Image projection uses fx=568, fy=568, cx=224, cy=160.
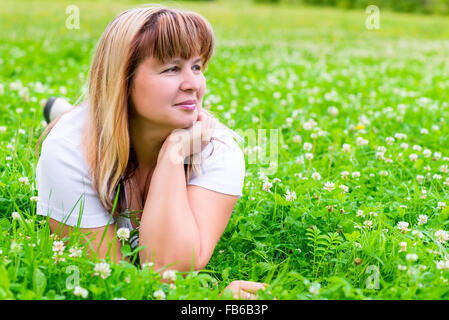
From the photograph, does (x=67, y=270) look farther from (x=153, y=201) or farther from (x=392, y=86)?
(x=392, y=86)

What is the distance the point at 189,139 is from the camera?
253 cm

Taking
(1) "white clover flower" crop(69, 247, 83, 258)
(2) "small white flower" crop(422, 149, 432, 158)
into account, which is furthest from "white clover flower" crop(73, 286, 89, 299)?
(2) "small white flower" crop(422, 149, 432, 158)

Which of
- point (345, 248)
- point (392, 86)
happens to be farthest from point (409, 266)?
point (392, 86)

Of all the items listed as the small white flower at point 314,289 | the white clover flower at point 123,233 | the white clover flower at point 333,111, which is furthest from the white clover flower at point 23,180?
the white clover flower at point 333,111

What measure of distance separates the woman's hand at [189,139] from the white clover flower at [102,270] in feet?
1.95

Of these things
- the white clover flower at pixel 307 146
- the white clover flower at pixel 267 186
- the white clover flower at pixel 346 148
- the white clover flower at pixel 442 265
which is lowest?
the white clover flower at pixel 442 265

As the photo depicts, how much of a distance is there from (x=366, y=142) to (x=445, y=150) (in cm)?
62

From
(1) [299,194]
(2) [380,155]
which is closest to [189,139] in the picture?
(1) [299,194]

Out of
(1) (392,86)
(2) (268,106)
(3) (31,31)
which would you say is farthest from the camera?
(3) (31,31)

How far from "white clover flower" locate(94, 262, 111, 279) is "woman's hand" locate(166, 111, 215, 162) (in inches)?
23.4

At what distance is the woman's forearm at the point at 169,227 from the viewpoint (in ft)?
7.60

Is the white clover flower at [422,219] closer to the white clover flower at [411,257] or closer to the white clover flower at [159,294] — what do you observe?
the white clover flower at [411,257]

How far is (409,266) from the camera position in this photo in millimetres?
2225

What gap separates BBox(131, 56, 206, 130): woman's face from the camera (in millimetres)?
2391
